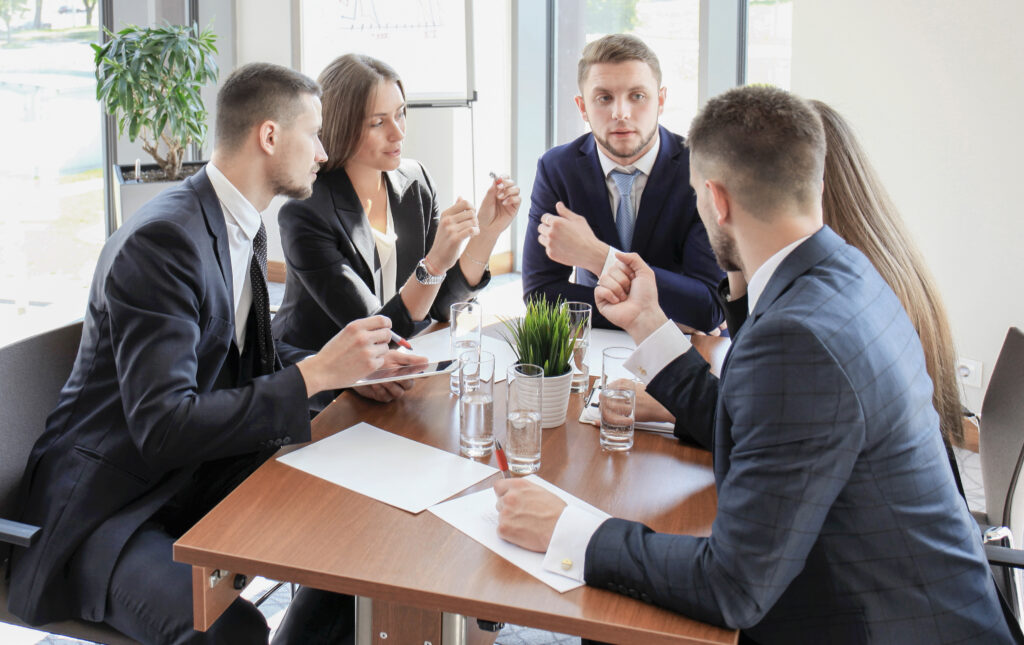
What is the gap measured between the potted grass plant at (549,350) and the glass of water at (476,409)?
4.4 inches

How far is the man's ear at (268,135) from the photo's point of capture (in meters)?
2.05

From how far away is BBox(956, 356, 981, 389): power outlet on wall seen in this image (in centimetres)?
361

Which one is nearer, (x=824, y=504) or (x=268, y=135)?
(x=824, y=504)

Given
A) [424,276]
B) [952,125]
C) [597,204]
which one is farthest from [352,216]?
[952,125]

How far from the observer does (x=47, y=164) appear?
4.96 metres

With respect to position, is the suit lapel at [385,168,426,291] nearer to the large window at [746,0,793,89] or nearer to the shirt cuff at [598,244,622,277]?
the shirt cuff at [598,244,622,277]

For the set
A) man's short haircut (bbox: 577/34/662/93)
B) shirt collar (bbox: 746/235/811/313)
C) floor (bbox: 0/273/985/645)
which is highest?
man's short haircut (bbox: 577/34/662/93)

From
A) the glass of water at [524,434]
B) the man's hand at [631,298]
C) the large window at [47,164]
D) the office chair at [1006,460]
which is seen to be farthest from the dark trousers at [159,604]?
the large window at [47,164]

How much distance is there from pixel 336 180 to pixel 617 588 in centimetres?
176

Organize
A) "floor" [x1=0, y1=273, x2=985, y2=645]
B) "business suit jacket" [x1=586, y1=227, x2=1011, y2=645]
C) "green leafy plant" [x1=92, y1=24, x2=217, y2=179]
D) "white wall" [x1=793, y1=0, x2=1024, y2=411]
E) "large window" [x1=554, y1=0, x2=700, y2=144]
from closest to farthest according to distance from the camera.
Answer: "business suit jacket" [x1=586, y1=227, x2=1011, y2=645] < "floor" [x1=0, y1=273, x2=985, y2=645] < "white wall" [x1=793, y1=0, x2=1024, y2=411] < "green leafy plant" [x1=92, y1=24, x2=217, y2=179] < "large window" [x1=554, y1=0, x2=700, y2=144]

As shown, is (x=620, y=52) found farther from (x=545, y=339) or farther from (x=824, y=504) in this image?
(x=824, y=504)

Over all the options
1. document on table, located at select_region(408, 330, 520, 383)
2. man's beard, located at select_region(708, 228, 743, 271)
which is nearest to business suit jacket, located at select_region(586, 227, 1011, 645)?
man's beard, located at select_region(708, 228, 743, 271)

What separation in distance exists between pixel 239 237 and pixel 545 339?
Result: 2.50 feet

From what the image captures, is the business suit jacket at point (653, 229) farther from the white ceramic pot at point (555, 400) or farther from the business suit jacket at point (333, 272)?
the white ceramic pot at point (555, 400)
